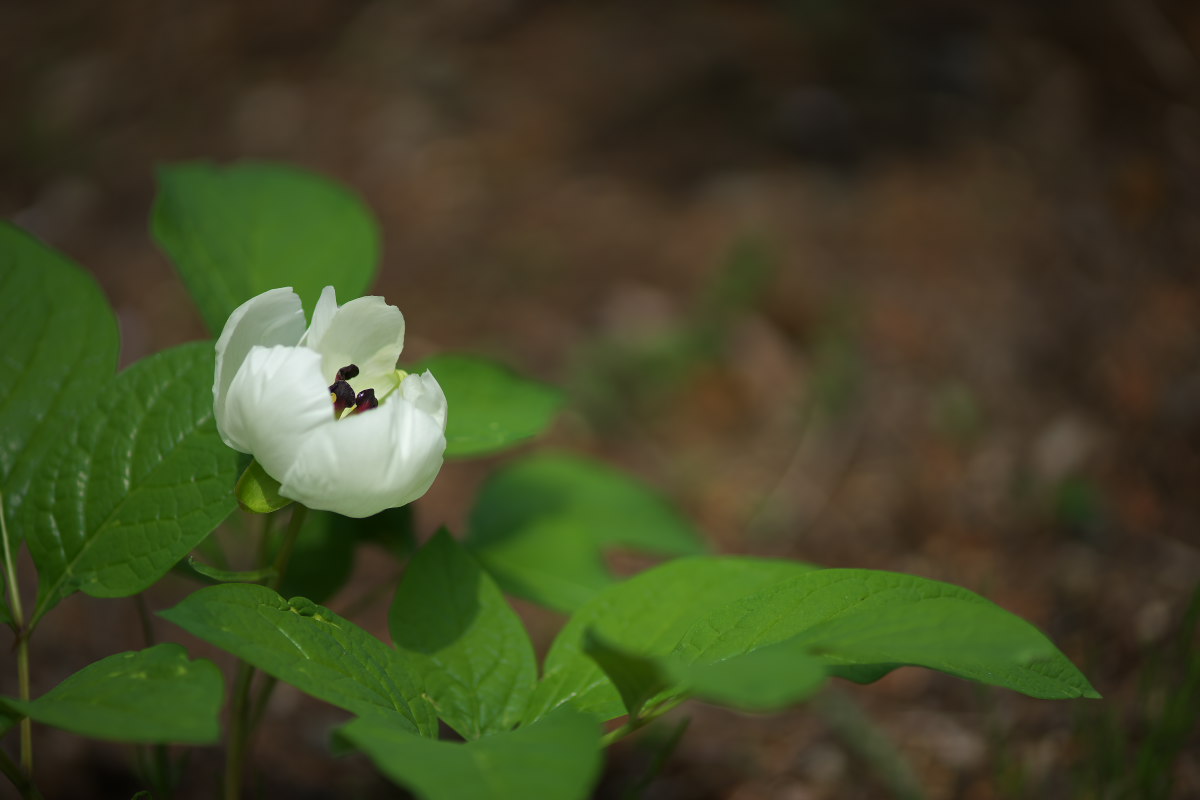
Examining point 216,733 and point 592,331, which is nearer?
point 216,733

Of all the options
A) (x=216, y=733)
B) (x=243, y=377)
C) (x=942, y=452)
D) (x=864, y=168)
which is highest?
(x=243, y=377)

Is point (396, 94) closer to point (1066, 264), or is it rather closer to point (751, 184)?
point (751, 184)

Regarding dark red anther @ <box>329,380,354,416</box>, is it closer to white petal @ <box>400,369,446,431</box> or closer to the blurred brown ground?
white petal @ <box>400,369,446,431</box>

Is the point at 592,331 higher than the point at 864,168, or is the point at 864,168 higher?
the point at 864,168

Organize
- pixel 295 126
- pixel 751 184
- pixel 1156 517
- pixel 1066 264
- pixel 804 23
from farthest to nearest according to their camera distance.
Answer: pixel 804 23
pixel 295 126
pixel 751 184
pixel 1066 264
pixel 1156 517

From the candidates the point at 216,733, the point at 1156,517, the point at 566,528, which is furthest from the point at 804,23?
the point at 216,733

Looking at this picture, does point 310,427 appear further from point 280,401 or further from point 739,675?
point 739,675

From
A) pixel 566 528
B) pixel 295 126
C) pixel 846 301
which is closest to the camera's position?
pixel 566 528
